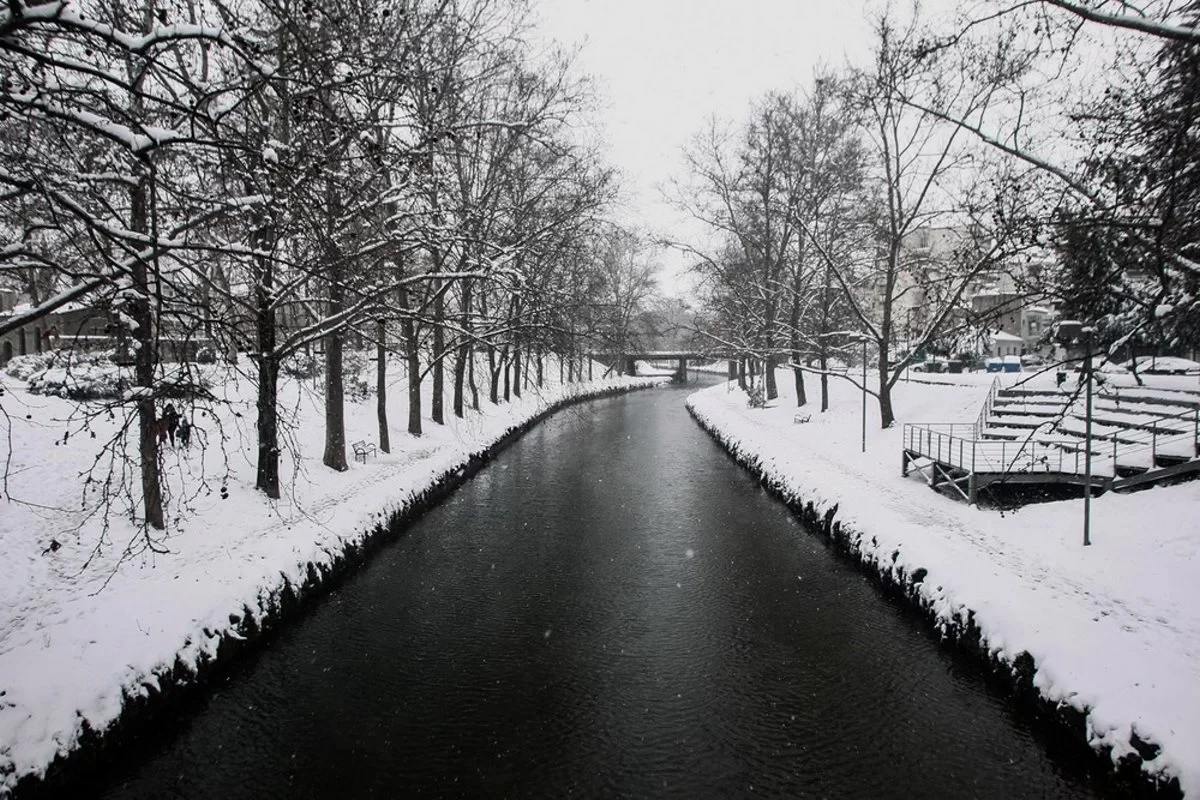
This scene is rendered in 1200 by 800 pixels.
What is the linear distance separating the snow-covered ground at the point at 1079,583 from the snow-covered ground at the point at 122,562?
7065 millimetres

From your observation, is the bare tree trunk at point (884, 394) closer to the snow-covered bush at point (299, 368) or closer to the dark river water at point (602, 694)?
the dark river water at point (602, 694)

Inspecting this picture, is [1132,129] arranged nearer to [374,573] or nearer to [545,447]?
[374,573]

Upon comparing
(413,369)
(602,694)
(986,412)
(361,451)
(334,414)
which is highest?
(413,369)

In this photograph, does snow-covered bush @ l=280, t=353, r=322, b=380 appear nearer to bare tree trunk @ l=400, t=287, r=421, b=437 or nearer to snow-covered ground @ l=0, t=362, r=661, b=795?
snow-covered ground @ l=0, t=362, r=661, b=795

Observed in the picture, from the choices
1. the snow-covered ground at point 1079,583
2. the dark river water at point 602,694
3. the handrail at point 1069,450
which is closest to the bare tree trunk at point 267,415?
the dark river water at point 602,694

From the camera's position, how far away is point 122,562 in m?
8.73

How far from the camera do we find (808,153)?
86.8ft

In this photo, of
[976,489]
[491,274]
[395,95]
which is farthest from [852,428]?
[395,95]

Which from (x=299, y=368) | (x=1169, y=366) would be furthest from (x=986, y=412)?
(x=299, y=368)

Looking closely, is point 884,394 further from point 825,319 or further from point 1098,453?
point 1098,453

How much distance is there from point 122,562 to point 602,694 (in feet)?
20.3

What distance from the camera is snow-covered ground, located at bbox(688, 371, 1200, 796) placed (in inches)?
222

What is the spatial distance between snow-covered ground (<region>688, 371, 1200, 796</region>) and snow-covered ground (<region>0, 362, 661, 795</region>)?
23.2ft

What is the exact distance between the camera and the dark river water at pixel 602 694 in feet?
19.3
